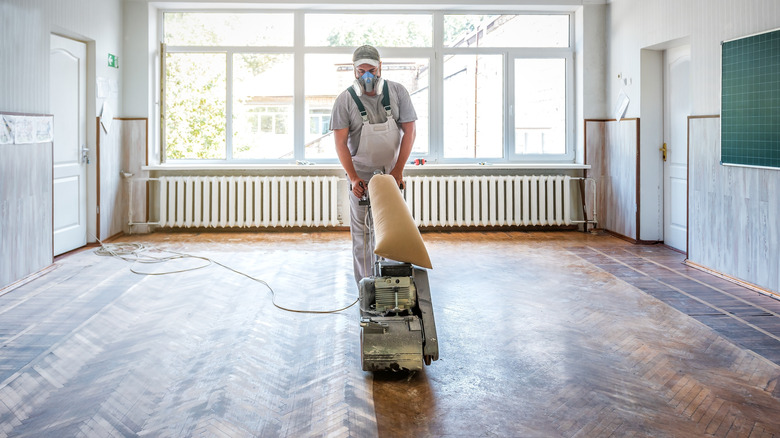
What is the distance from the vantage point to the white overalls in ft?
12.1

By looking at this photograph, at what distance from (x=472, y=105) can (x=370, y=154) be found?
4.11 m

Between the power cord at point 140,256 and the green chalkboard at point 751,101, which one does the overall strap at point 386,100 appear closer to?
the power cord at point 140,256

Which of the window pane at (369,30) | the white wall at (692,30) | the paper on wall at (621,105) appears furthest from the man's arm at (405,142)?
the window pane at (369,30)

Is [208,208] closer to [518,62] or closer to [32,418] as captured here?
[518,62]

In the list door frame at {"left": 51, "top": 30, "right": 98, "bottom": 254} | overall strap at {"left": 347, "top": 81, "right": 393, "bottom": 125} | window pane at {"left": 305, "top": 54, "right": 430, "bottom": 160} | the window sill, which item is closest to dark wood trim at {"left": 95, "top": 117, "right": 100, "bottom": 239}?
door frame at {"left": 51, "top": 30, "right": 98, "bottom": 254}

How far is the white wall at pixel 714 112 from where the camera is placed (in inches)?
173

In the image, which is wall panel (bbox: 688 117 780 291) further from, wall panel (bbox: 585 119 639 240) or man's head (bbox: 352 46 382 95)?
man's head (bbox: 352 46 382 95)

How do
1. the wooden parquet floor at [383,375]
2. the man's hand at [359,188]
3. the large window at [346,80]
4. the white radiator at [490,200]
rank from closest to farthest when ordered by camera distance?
the wooden parquet floor at [383,375], the man's hand at [359,188], the white radiator at [490,200], the large window at [346,80]

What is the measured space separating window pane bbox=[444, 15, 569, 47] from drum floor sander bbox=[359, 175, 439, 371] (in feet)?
16.6

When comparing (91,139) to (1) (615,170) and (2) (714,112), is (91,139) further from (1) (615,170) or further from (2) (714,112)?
(2) (714,112)

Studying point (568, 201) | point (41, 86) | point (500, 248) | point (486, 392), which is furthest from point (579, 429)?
point (568, 201)

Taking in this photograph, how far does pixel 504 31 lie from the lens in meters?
7.55

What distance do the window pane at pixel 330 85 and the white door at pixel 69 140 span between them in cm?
241

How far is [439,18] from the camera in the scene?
7.45 meters
